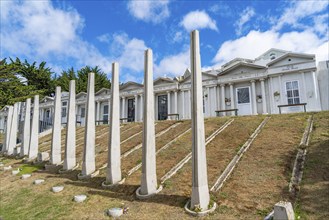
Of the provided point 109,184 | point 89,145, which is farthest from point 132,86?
point 109,184

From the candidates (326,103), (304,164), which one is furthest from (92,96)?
(326,103)

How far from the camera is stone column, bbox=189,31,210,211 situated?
5.02m

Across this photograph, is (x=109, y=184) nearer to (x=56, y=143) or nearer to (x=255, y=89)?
(x=56, y=143)

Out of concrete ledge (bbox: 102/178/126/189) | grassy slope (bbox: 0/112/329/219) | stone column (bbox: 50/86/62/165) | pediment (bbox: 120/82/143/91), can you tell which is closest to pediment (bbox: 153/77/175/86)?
pediment (bbox: 120/82/143/91)

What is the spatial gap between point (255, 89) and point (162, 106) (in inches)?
328

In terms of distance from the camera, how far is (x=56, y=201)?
255 inches

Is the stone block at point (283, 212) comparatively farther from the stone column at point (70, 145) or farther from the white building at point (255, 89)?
the white building at point (255, 89)

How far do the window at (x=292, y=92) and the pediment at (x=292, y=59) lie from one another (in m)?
1.47

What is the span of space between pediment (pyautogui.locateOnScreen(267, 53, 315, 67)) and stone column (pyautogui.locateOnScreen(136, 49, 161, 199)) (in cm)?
1315

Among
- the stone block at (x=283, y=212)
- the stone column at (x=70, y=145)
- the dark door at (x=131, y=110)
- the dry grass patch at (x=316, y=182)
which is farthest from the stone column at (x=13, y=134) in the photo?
the dry grass patch at (x=316, y=182)

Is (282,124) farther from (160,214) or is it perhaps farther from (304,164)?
(160,214)

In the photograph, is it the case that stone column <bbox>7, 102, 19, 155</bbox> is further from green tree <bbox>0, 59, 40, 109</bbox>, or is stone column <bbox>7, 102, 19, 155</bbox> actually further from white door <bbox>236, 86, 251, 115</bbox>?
white door <bbox>236, 86, 251, 115</bbox>

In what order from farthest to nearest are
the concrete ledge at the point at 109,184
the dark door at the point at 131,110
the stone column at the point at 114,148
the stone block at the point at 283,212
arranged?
the dark door at the point at 131,110 → the stone column at the point at 114,148 → the concrete ledge at the point at 109,184 → the stone block at the point at 283,212

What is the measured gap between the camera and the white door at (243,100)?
693 inches
